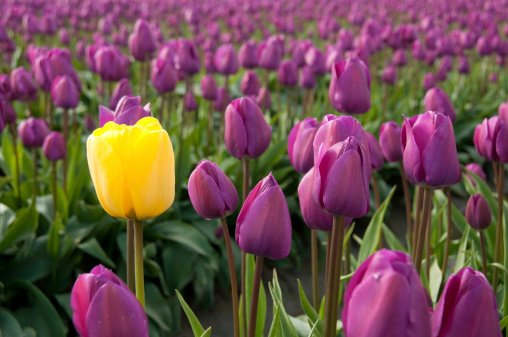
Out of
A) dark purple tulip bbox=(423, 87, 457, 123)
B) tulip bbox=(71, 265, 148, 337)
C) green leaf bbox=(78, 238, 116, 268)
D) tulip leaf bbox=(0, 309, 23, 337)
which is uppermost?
tulip bbox=(71, 265, 148, 337)

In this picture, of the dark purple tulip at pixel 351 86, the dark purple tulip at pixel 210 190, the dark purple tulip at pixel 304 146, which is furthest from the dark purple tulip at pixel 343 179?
the dark purple tulip at pixel 351 86

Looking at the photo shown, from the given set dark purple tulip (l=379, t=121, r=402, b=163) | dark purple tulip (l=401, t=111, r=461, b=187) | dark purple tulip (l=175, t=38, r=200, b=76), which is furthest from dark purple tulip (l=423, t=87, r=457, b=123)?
dark purple tulip (l=175, t=38, r=200, b=76)

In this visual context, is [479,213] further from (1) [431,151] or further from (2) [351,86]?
(1) [431,151]

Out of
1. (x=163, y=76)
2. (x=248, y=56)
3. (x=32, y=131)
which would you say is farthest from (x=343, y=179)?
(x=248, y=56)

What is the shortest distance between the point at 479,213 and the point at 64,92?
1.90m

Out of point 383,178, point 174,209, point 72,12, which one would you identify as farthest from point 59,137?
point 72,12

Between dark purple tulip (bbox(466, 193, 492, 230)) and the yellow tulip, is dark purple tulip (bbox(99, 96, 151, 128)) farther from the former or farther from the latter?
dark purple tulip (bbox(466, 193, 492, 230))

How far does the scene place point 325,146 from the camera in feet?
3.54

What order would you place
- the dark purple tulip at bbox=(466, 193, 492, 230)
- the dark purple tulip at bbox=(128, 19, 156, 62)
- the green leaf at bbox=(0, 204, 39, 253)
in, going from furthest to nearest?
the dark purple tulip at bbox=(128, 19, 156, 62)
the green leaf at bbox=(0, 204, 39, 253)
the dark purple tulip at bbox=(466, 193, 492, 230)

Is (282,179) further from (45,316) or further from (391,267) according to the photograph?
(391,267)

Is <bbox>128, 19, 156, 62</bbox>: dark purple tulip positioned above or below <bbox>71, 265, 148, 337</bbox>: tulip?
below

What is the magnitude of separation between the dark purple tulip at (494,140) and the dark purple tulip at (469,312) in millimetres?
1069

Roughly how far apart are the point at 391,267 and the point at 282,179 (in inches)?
114

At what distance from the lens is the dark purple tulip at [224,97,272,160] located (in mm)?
1665
